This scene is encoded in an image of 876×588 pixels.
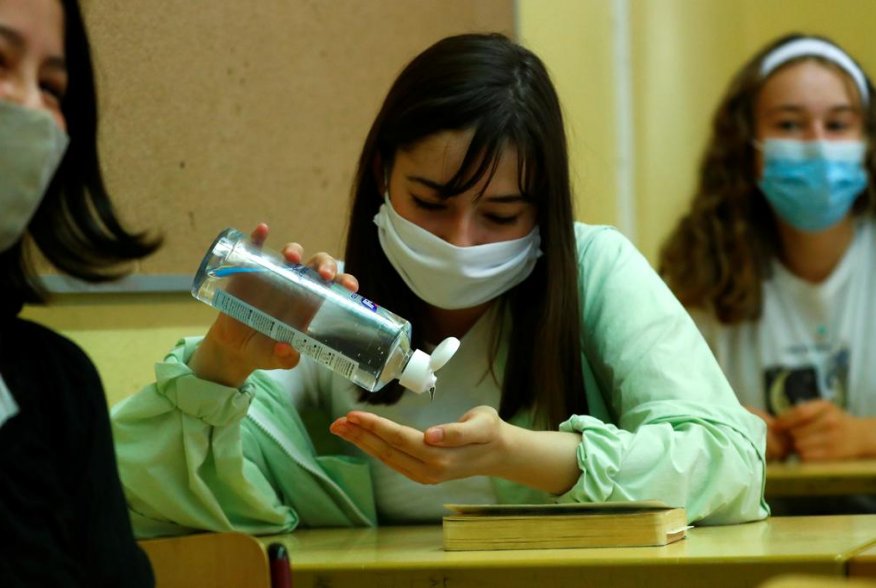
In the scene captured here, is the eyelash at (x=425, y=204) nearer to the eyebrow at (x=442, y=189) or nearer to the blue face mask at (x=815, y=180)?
the eyebrow at (x=442, y=189)

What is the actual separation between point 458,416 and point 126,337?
1.83 feet

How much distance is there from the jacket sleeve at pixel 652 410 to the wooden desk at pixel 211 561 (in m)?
0.47

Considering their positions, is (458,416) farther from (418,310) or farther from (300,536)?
(300,536)

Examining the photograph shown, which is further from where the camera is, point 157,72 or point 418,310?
point 157,72

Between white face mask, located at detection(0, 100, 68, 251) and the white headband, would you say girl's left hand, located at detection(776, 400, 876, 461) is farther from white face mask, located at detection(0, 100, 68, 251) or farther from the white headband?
white face mask, located at detection(0, 100, 68, 251)

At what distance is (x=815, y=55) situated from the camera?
3.14 meters

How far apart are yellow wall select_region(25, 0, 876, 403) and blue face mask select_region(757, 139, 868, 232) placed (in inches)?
19.1

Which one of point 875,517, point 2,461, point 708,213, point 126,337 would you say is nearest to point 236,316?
point 2,461

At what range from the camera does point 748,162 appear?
317 centimetres

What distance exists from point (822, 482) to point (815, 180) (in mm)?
974

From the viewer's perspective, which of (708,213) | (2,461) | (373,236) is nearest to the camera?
(2,461)

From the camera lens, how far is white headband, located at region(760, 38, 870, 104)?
3129 mm

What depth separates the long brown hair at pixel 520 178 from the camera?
161cm

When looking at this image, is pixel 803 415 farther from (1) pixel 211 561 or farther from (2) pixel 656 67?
(1) pixel 211 561
